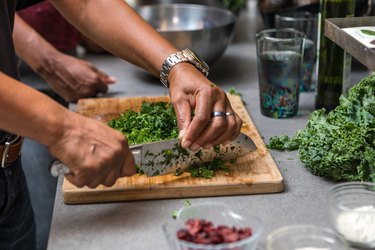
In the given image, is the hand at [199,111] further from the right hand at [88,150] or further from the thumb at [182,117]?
the right hand at [88,150]

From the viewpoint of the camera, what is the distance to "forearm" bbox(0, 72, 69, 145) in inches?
42.9

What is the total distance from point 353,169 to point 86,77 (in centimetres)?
96

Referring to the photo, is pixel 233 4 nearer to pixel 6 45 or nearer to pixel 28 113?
pixel 6 45

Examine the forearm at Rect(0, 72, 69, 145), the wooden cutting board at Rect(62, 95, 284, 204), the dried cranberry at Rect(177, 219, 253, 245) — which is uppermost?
the forearm at Rect(0, 72, 69, 145)

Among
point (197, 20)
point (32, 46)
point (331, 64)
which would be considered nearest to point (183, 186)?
point (331, 64)

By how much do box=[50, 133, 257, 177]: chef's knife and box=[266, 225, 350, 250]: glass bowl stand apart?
0.34 meters

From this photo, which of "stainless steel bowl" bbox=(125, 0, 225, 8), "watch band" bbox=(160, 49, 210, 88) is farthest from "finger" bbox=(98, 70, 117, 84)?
"stainless steel bowl" bbox=(125, 0, 225, 8)

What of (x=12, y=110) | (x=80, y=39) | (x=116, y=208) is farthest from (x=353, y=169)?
(x=80, y=39)

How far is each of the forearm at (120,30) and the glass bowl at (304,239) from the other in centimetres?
60

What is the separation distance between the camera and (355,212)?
1107mm

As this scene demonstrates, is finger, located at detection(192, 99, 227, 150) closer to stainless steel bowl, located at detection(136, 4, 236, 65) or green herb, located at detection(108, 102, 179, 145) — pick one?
green herb, located at detection(108, 102, 179, 145)

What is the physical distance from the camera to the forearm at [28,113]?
109 cm

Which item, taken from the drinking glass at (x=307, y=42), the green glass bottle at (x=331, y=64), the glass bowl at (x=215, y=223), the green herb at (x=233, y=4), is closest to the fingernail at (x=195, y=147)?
the glass bowl at (x=215, y=223)

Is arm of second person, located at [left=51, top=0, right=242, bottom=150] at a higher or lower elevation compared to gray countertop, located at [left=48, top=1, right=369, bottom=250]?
higher
